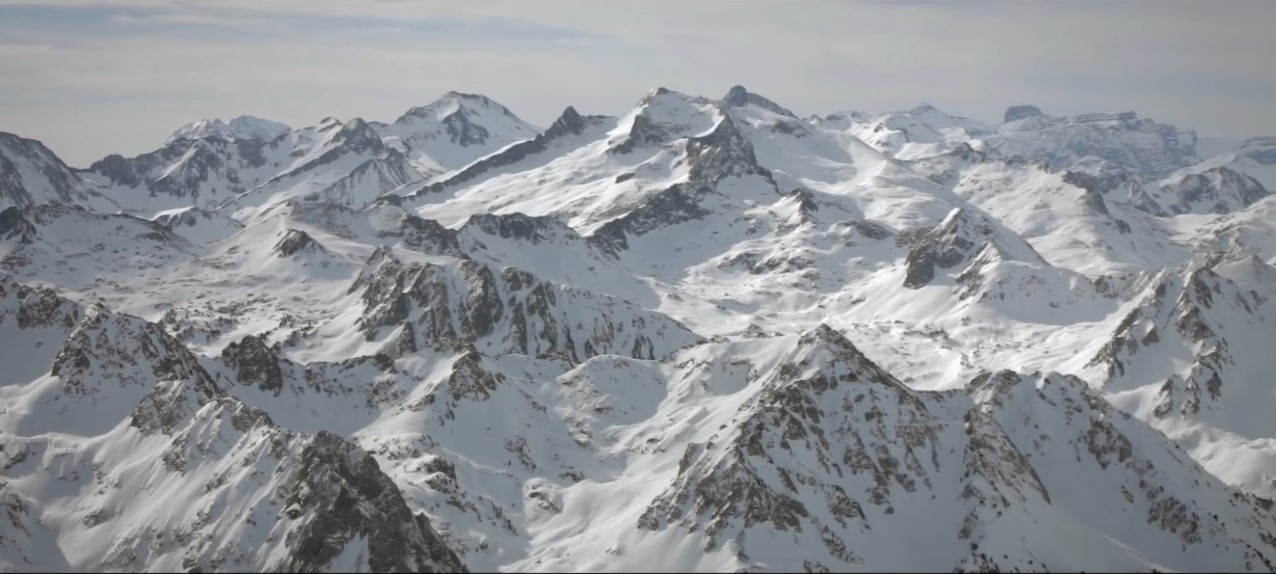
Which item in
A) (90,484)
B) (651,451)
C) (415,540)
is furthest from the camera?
→ (651,451)

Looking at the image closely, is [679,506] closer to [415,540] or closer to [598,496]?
[598,496]

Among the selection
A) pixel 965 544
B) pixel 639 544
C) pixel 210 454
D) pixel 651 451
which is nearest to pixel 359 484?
pixel 210 454

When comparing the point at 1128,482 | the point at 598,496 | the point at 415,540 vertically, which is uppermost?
the point at 415,540

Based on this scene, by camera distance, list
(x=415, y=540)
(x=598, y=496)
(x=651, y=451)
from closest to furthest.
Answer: (x=415, y=540), (x=598, y=496), (x=651, y=451)

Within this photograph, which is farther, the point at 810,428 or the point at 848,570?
the point at 810,428

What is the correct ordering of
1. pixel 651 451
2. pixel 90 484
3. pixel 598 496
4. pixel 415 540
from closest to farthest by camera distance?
pixel 415 540 < pixel 90 484 < pixel 598 496 < pixel 651 451

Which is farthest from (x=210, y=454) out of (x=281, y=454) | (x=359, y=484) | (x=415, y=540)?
(x=415, y=540)

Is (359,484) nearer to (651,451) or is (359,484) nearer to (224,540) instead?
(224,540)

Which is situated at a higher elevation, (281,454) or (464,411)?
(281,454)

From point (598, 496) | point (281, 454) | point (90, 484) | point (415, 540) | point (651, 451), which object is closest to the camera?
point (415, 540)
